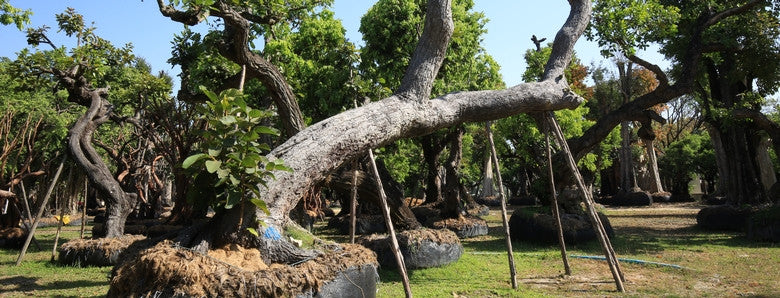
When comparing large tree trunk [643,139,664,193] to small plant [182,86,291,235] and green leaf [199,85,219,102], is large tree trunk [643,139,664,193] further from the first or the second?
green leaf [199,85,219,102]

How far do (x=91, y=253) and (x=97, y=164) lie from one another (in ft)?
6.41

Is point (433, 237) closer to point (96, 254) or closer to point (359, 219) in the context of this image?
point (96, 254)

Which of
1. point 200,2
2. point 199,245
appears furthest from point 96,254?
point 199,245

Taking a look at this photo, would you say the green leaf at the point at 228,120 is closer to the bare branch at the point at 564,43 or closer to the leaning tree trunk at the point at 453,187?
the bare branch at the point at 564,43

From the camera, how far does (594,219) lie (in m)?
6.81

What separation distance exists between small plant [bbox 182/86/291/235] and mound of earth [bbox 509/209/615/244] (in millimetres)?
8105

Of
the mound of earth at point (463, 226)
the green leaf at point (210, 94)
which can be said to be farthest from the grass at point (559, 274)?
the green leaf at point (210, 94)

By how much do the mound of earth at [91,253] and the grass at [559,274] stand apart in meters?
0.21

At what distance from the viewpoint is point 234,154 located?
3.63 metres

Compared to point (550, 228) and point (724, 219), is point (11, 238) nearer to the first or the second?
point (550, 228)

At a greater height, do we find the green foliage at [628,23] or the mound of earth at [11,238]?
the green foliage at [628,23]

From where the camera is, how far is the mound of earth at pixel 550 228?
1062cm

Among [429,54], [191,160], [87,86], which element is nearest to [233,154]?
[191,160]

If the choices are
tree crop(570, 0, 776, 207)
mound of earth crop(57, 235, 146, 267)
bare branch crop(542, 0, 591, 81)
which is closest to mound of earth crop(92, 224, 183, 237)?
mound of earth crop(57, 235, 146, 267)
